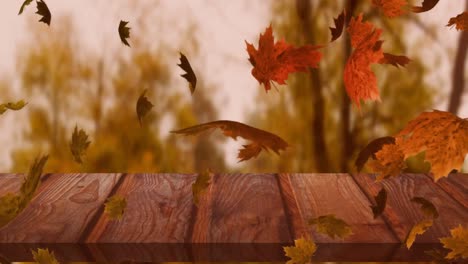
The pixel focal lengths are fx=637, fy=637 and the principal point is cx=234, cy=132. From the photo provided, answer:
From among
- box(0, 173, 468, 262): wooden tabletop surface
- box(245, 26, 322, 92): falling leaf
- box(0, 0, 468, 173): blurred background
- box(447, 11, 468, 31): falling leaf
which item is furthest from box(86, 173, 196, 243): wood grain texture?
box(0, 0, 468, 173): blurred background

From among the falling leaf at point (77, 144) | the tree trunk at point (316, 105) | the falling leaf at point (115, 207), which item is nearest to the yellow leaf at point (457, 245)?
the falling leaf at point (115, 207)

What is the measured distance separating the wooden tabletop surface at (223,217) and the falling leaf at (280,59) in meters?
0.34

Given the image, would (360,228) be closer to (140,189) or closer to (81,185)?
(140,189)

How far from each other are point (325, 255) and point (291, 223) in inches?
4.9

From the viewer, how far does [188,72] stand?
113 cm

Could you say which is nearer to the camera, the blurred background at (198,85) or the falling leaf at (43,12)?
the falling leaf at (43,12)

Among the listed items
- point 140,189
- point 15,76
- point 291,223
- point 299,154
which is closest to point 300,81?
point 299,154

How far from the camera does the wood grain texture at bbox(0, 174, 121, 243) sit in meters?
1.23

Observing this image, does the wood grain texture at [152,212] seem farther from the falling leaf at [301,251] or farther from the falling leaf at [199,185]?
the falling leaf at [301,251]

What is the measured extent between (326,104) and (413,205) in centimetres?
150

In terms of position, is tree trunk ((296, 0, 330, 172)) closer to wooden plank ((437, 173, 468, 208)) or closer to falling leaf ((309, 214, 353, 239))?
wooden plank ((437, 173, 468, 208))

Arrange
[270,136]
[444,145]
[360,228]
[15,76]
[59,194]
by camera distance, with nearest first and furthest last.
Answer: [444,145]
[270,136]
[360,228]
[59,194]
[15,76]

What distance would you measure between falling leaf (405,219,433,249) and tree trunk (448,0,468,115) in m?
1.70

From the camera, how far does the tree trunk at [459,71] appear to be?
2.84 metres
